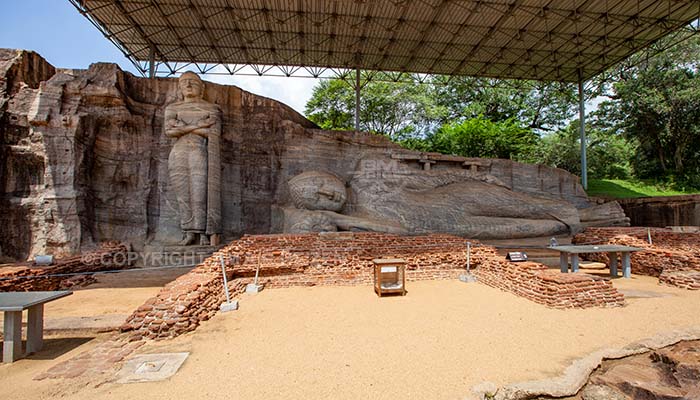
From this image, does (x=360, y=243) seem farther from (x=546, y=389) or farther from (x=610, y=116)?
(x=610, y=116)

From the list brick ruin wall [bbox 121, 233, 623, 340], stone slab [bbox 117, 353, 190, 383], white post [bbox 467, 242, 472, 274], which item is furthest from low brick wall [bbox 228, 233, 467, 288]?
stone slab [bbox 117, 353, 190, 383]

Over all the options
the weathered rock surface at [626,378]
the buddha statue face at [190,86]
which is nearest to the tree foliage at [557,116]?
the buddha statue face at [190,86]

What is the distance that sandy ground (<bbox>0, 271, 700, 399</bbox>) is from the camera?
10.1 ft

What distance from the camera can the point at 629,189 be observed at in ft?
64.7

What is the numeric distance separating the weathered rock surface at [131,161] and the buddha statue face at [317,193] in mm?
768

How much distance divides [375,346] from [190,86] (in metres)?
9.30

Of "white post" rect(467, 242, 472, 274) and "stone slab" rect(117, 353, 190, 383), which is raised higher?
"white post" rect(467, 242, 472, 274)

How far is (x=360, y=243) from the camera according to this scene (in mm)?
7695

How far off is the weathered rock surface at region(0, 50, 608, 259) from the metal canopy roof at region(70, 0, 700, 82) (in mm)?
5798

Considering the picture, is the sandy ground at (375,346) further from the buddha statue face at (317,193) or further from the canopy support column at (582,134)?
the canopy support column at (582,134)

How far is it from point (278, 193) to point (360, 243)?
4.41 meters

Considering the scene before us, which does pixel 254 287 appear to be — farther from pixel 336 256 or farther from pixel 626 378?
pixel 626 378

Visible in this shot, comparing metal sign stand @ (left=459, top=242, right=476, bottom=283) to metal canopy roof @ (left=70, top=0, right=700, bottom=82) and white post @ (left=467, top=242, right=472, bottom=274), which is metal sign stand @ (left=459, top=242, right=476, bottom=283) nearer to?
white post @ (left=467, top=242, right=472, bottom=274)

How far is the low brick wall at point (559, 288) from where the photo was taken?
18.1 feet
